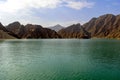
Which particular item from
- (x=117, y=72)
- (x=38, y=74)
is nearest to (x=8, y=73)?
(x=38, y=74)

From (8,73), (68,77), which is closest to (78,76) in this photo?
(68,77)

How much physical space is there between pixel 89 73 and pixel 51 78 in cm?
953

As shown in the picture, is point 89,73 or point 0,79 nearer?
point 0,79

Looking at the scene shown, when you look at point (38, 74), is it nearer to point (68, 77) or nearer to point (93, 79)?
point (68, 77)

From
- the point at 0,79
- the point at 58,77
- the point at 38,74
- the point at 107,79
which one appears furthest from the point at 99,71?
the point at 0,79

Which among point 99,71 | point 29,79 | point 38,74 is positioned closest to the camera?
point 29,79

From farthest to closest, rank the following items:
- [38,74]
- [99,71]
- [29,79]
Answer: [99,71]
[38,74]
[29,79]

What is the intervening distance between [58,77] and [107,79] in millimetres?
10089

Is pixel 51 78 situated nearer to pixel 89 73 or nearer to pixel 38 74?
pixel 38 74

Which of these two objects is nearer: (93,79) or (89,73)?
(93,79)

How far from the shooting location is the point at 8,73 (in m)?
44.3

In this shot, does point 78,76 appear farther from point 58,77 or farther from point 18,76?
point 18,76

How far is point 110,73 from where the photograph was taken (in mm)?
44281

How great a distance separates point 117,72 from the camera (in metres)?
45.0
